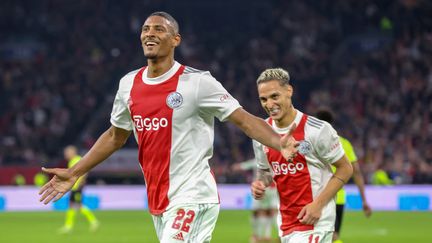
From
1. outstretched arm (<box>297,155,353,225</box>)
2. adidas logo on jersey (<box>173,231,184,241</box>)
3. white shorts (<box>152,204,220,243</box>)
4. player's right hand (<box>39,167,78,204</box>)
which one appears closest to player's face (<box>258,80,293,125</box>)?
outstretched arm (<box>297,155,353,225</box>)

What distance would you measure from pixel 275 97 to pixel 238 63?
2789 cm

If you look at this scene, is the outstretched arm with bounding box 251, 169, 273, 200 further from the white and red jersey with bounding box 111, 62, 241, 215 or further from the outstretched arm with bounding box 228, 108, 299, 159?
the outstretched arm with bounding box 228, 108, 299, 159

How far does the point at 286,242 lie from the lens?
22.0 feet

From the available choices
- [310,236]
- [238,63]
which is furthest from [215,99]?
[238,63]

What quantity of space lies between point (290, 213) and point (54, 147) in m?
25.0

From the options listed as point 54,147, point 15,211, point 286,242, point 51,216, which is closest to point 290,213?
point 286,242

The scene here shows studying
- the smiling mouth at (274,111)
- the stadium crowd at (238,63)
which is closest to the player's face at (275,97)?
the smiling mouth at (274,111)

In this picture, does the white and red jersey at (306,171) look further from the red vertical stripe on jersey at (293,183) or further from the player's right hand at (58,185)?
the player's right hand at (58,185)

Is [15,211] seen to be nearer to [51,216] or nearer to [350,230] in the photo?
[51,216]

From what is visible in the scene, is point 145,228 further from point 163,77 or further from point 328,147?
point 163,77

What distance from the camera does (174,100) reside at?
18.8ft

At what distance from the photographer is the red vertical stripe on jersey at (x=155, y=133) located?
5750mm

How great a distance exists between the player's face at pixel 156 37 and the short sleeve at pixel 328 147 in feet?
4.68

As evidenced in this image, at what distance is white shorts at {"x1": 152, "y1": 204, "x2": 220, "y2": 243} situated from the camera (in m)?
5.64
